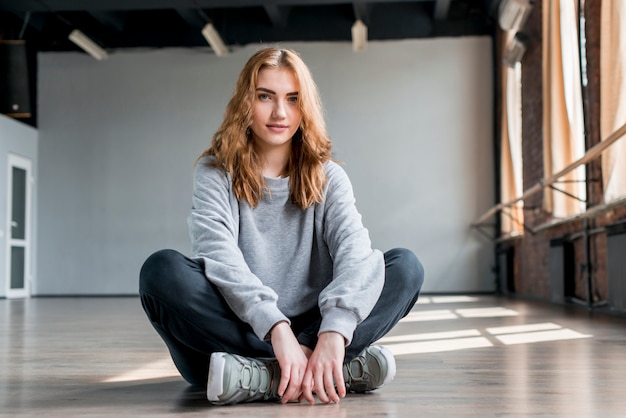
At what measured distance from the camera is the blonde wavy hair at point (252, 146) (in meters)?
1.75

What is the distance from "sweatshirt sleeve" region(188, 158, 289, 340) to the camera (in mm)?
1549

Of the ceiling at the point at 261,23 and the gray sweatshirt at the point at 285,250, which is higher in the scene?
the ceiling at the point at 261,23

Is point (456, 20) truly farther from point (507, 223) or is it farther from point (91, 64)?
point (91, 64)

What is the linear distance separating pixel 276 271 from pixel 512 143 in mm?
6505

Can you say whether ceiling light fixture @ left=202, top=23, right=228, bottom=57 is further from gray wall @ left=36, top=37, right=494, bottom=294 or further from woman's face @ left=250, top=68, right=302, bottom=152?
woman's face @ left=250, top=68, right=302, bottom=152

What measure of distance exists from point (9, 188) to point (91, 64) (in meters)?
1.74

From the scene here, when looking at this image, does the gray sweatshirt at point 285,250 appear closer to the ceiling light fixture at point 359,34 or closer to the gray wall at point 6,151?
the ceiling light fixture at point 359,34

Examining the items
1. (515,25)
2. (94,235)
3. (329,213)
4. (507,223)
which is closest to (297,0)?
(515,25)

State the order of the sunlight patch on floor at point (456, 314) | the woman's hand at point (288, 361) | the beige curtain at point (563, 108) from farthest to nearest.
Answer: the beige curtain at point (563, 108) → the sunlight patch on floor at point (456, 314) → the woman's hand at point (288, 361)

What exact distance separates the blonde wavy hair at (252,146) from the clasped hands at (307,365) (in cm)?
36

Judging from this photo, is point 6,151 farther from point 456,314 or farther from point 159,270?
point 159,270

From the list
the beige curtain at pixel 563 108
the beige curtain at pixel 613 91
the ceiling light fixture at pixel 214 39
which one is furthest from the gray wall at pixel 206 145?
the beige curtain at pixel 613 91

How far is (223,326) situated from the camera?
5.34ft

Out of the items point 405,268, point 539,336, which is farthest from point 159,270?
point 539,336
